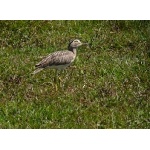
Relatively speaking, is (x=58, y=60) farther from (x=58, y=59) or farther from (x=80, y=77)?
(x=80, y=77)

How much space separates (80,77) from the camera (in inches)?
259

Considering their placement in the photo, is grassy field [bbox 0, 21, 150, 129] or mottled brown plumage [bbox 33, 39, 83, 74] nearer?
grassy field [bbox 0, 21, 150, 129]

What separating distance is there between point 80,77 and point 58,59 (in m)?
0.43

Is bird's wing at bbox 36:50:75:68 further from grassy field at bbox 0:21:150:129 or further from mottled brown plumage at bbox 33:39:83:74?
grassy field at bbox 0:21:150:129

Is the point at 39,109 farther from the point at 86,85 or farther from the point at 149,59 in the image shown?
the point at 149,59

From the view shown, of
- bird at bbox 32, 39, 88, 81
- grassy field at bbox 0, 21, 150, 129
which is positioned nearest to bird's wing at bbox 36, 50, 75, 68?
bird at bbox 32, 39, 88, 81

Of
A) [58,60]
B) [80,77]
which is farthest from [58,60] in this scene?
[80,77]

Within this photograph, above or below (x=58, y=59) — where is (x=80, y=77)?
below

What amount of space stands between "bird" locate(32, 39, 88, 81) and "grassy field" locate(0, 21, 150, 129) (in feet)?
0.27

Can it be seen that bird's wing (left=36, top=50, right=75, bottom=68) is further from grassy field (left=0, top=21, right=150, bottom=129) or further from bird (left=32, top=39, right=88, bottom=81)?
grassy field (left=0, top=21, right=150, bottom=129)

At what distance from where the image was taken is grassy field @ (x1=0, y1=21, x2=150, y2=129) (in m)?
6.13

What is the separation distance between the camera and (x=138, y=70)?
665 cm

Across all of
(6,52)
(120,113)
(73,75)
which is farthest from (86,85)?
(6,52)

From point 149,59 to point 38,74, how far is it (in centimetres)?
144
